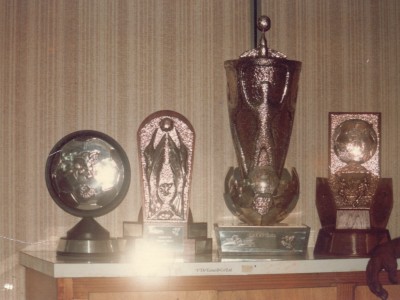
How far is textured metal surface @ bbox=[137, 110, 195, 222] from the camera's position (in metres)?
1.87

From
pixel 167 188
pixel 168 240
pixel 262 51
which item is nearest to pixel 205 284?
pixel 168 240

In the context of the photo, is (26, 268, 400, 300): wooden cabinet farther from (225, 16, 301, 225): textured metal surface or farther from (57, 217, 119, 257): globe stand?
(225, 16, 301, 225): textured metal surface

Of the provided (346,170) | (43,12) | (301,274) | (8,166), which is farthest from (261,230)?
(43,12)

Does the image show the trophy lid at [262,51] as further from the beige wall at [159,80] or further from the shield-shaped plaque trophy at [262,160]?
the beige wall at [159,80]

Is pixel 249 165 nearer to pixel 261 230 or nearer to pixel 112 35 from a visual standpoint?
pixel 261 230

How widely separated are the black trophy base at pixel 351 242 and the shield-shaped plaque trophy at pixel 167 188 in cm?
34

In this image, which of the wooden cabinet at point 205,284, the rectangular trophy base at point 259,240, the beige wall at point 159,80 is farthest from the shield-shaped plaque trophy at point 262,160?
the beige wall at point 159,80

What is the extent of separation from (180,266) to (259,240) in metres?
0.27

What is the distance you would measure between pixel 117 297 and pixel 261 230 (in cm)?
44

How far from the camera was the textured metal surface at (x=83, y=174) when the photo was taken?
1.91 meters

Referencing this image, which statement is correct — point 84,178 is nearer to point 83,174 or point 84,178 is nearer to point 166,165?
point 83,174

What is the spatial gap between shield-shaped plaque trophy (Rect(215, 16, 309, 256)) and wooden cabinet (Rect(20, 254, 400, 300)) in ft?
0.37

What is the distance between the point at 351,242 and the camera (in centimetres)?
192

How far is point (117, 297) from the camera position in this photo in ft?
5.63
